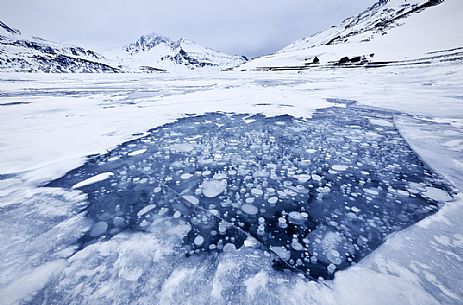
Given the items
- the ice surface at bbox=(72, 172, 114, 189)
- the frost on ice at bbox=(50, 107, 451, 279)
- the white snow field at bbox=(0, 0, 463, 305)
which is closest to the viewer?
the white snow field at bbox=(0, 0, 463, 305)

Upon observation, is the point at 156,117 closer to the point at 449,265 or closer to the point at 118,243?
the point at 118,243

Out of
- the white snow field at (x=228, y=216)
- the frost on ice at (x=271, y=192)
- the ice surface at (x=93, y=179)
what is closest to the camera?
the white snow field at (x=228, y=216)

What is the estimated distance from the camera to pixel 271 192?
2.27m

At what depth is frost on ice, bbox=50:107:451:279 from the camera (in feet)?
5.47

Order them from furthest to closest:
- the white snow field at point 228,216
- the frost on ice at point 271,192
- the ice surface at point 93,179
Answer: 1. the ice surface at point 93,179
2. the frost on ice at point 271,192
3. the white snow field at point 228,216

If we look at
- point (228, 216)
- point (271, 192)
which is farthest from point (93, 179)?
point (271, 192)

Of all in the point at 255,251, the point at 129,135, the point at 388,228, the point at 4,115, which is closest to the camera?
the point at 255,251

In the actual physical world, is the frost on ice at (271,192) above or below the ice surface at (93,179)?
below

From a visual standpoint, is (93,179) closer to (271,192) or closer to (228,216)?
(228,216)

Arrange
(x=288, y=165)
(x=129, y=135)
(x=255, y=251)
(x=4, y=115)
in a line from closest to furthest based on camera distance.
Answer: (x=255, y=251) → (x=288, y=165) → (x=129, y=135) → (x=4, y=115)

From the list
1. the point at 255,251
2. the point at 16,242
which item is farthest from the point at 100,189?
the point at 255,251

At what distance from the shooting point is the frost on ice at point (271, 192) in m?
1.67

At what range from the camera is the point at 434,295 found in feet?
4.09

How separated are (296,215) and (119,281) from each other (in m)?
1.35
